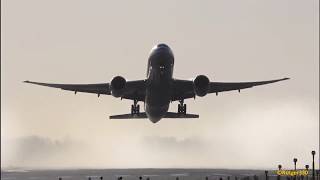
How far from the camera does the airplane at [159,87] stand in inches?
1732

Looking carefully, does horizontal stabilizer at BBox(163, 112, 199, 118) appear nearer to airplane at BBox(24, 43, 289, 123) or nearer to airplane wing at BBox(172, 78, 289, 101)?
airplane at BBox(24, 43, 289, 123)

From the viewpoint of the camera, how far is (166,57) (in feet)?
143

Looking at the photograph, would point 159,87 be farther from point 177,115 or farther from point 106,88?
point 177,115

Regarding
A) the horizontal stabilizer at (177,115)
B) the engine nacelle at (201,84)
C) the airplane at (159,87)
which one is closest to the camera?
the airplane at (159,87)

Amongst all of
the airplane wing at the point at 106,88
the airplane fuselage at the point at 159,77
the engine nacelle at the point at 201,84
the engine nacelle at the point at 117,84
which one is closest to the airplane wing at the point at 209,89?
the airplane fuselage at the point at 159,77

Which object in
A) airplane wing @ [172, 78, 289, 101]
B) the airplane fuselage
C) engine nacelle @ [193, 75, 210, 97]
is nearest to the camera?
the airplane fuselage

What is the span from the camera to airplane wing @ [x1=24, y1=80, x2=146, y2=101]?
4658cm

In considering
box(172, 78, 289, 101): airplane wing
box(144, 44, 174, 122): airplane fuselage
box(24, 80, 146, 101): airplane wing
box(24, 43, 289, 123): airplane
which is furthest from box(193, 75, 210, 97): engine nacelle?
box(24, 80, 146, 101): airplane wing

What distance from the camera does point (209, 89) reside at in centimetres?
4884

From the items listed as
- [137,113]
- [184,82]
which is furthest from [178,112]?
[184,82]

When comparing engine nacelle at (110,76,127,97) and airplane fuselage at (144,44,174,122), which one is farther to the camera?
engine nacelle at (110,76,127,97)

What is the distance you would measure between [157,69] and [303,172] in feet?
135

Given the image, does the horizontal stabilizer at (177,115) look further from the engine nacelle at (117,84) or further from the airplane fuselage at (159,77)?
the engine nacelle at (117,84)

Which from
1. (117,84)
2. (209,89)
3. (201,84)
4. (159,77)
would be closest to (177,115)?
(209,89)
